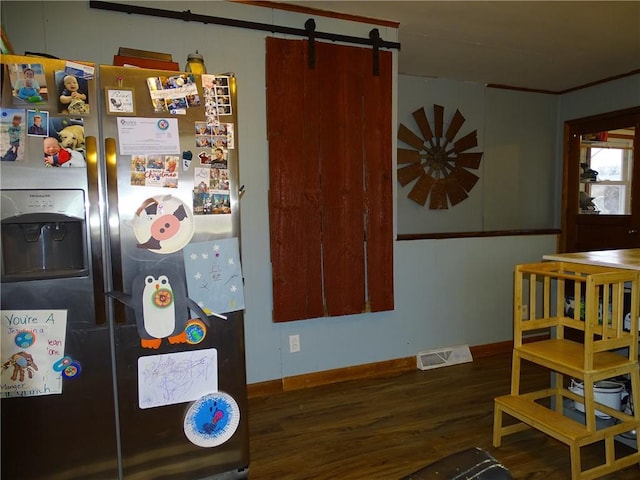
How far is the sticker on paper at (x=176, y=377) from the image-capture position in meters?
1.75

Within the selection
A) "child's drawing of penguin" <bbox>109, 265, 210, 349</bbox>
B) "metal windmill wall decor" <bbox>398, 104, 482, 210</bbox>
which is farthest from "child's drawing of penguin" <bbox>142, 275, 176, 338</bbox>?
"metal windmill wall decor" <bbox>398, 104, 482, 210</bbox>

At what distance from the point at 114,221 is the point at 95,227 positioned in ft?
0.23

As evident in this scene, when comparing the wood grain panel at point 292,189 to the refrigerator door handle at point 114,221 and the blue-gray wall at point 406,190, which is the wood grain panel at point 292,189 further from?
the refrigerator door handle at point 114,221

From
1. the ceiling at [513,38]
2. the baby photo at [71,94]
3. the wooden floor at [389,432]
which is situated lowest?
the wooden floor at [389,432]

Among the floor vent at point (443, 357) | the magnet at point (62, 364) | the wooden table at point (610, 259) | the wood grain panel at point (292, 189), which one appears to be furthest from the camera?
the floor vent at point (443, 357)

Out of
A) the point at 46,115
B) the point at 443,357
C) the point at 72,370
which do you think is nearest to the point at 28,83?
the point at 46,115

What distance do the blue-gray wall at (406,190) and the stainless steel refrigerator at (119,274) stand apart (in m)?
0.77

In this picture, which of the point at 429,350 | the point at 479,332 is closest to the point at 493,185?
the point at 479,332

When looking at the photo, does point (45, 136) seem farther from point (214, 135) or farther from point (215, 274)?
point (215, 274)

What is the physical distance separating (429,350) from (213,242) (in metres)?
2.25

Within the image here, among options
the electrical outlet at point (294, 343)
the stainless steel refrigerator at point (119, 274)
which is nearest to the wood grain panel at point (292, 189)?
the electrical outlet at point (294, 343)

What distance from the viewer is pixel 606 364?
192 centimetres

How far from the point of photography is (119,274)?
1.69 metres

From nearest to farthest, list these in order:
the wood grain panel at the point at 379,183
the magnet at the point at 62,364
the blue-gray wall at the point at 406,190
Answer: the magnet at the point at 62,364 → the blue-gray wall at the point at 406,190 → the wood grain panel at the point at 379,183
